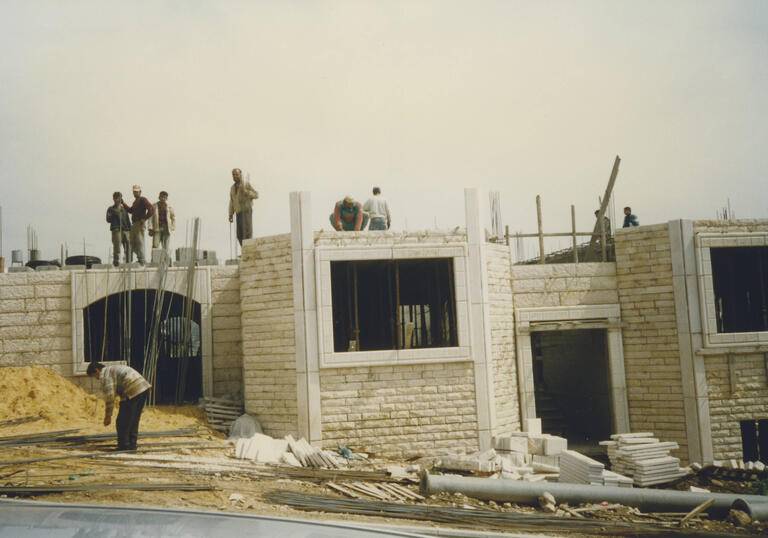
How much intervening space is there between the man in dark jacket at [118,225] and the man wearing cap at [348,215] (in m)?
5.12

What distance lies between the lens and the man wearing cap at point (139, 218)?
14031 mm

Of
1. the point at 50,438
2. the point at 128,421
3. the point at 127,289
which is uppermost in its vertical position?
the point at 127,289

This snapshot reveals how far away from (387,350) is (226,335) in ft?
13.0

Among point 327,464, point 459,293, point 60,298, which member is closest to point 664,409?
point 459,293

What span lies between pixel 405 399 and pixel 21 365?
27.6 ft

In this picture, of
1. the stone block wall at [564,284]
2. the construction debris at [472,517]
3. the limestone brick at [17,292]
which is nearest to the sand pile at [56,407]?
the limestone brick at [17,292]

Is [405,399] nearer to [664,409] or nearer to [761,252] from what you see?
[664,409]

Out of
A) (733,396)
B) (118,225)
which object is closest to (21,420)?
(118,225)

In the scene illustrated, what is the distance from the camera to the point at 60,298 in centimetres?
1319

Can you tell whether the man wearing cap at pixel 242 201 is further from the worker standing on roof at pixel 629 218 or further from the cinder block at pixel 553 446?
the worker standing on roof at pixel 629 218

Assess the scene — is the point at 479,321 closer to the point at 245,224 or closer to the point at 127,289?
the point at 245,224

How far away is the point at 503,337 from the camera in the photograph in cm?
1341

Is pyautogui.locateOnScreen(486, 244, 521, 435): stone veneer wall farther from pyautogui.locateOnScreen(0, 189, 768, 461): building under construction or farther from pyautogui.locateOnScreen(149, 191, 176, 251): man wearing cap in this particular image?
pyautogui.locateOnScreen(149, 191, 176, 251): man wearing cap

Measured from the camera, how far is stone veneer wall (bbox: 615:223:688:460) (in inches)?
526
